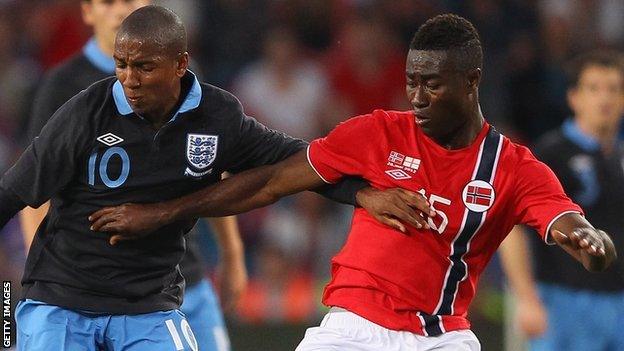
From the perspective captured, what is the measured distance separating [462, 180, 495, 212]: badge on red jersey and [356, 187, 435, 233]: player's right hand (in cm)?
13

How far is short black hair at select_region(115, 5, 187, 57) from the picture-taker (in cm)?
425

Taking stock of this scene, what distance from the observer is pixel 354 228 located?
4590mm

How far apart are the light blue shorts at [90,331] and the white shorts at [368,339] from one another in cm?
46

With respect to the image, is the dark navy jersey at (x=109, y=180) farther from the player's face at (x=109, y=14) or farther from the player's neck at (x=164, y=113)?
the player's face at (x=109, y=14)

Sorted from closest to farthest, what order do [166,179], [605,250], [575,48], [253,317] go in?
[605,250] → [166,179] → [253,317] → [575,48]

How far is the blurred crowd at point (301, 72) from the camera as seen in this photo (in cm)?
981


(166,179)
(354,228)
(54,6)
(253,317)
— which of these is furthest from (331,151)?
(54,6)

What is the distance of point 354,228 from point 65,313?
1046 millimetres

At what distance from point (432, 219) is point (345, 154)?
0.39 meters

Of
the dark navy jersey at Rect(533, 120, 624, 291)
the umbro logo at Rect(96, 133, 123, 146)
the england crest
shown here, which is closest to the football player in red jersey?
the england crest

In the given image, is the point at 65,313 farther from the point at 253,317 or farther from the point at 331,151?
the point at 253,317

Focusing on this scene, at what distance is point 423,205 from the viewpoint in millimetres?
4371

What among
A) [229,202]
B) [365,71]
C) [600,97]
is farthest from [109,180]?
[365,71]

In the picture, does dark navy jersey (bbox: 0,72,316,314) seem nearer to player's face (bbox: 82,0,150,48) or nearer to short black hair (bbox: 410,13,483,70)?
short black hair (bbox: 410,13,483,70)
